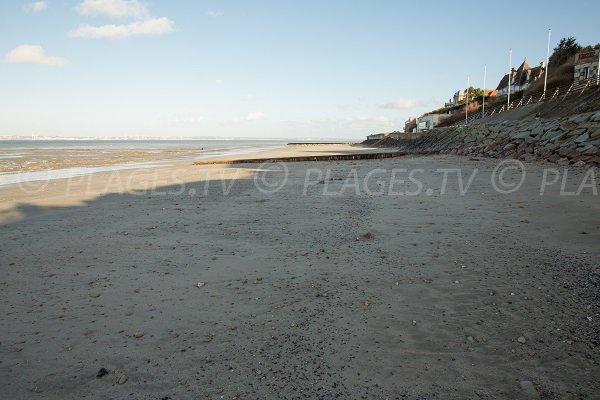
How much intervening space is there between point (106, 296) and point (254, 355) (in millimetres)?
2196

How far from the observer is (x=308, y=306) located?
3801mm

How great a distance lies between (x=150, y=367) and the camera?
2869mm

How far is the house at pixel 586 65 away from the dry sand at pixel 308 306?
4531 cm

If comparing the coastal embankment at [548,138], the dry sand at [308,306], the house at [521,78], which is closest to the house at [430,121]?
the house at [521,78]

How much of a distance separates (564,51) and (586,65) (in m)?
13.7

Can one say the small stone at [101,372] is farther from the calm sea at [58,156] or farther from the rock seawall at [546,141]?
the calm sea at [58,156]

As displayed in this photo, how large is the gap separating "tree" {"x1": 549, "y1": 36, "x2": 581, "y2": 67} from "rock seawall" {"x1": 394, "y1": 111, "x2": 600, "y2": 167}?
128 feet

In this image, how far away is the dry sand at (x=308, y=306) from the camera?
8.79 ft

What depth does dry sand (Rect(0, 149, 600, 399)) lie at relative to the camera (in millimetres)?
2678


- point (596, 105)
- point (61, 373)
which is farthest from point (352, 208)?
point (596, 105)

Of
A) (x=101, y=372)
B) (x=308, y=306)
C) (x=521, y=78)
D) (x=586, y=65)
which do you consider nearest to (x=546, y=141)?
(x=308, y=306)

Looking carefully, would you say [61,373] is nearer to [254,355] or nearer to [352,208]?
[254,355]

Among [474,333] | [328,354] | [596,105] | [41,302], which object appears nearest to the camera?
[328,354]

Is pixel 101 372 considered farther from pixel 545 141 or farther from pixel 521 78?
pixel 521 78
